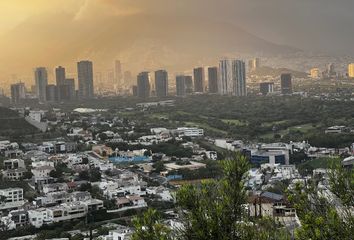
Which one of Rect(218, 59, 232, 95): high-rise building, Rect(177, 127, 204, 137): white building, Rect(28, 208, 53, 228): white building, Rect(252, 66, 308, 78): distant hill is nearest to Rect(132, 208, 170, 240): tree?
Rect(28, 208, 53, 228): white building

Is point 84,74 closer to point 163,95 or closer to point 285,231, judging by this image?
point 163,95

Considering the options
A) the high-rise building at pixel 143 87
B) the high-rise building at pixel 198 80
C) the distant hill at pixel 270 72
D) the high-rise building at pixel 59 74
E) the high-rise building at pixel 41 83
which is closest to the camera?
the high-rise building at pixel 41 83

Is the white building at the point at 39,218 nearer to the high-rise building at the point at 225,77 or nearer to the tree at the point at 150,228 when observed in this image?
the tree at the point at 150,228

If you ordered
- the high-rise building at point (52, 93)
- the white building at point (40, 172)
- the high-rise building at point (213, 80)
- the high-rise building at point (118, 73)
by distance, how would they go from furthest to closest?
the high-rise building at point (118, 73) < the high-rise building at point (213, 80) < the high-rise building at point (52, 93) < the white building at point (40, 172)

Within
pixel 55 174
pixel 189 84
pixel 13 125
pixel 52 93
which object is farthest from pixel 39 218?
pixel 189 84

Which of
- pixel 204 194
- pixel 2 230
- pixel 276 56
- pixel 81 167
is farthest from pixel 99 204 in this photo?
pixel 276 56

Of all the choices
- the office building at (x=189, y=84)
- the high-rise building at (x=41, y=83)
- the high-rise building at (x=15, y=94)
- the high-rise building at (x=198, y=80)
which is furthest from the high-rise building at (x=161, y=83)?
the high-rise building at (x=15, y=94)

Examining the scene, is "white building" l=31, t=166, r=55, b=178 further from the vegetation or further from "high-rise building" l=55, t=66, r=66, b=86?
"high-rise building" l=55, t=66, r=66, b=86
